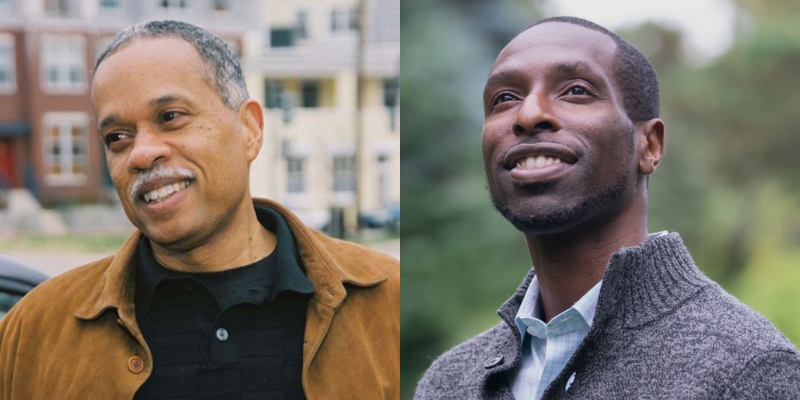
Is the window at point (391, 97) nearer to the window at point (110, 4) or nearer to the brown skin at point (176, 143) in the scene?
the brown skin at point (176, 143)

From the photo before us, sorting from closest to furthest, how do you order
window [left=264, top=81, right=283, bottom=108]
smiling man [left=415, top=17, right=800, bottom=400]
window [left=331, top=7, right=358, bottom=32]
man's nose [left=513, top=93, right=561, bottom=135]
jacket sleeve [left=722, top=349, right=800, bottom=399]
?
1. jacket sleeve [left=722, top=349, right=800, bottom=399]
2. smiling man [left=415, top=17, right=800, bottom=400]
3. man's nose [left=513, top=93, right=561, bottom=135]
4. window [left=264, top=81, right=283, bottom=108]
5. window [left=331, top=7, right=358, bottom=32]

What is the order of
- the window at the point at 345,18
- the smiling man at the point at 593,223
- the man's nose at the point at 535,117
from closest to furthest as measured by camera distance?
the smiling man at the point at 593,223 → the man's nose at the point at 535,117 → the window at the point at 345,18

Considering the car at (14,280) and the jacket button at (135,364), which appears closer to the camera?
the jacket button at (135,364)

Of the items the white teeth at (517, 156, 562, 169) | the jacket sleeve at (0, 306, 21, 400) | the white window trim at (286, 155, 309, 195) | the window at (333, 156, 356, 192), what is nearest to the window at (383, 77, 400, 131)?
the window at (333, 156, 356, 192)

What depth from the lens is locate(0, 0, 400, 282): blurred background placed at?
8.79 ft

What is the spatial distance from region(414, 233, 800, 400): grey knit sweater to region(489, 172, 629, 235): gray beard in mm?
117

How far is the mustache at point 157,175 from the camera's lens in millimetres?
2609

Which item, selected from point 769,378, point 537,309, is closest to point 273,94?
point 537,309

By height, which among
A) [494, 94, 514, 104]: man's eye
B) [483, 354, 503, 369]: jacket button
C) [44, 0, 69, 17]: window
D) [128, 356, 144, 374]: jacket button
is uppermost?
[44, 0, 69, 17]: window

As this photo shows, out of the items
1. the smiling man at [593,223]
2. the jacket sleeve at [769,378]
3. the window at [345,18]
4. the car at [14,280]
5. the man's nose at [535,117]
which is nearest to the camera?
the jacket sleeve at [769,378]

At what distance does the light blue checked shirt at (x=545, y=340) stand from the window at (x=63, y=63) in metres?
1.18

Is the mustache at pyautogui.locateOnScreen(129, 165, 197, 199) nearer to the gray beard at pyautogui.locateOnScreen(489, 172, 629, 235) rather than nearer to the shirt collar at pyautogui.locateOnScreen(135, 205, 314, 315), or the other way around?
the shirt collar at pyautogui.locateOnScreen(135, 205, 314, 315)

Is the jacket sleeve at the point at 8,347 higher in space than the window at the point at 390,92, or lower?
lower

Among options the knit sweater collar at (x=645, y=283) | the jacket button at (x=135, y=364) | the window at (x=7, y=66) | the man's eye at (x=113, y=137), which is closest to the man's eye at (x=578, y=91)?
the knit sweater collar at (x=645, y=283)
